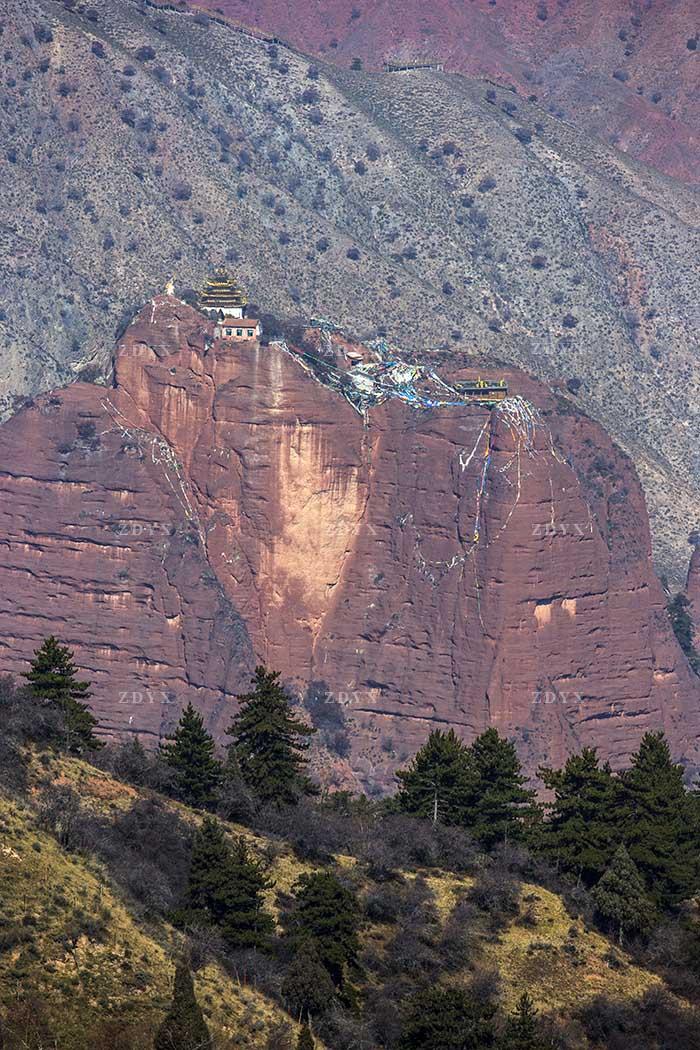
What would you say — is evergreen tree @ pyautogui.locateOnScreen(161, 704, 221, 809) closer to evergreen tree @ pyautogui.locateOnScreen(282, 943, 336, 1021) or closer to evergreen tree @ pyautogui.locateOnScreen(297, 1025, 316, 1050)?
evergreen tree @ pyautogui.locateOnScreen(282, 943, 336, 1021)

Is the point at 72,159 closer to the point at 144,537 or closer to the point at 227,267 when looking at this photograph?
the point at 227,267

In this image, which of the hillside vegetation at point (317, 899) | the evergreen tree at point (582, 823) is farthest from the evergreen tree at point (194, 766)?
the evergreen tree at point (582, 823)

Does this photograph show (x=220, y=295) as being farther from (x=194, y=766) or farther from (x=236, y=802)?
(x=236, y=802)

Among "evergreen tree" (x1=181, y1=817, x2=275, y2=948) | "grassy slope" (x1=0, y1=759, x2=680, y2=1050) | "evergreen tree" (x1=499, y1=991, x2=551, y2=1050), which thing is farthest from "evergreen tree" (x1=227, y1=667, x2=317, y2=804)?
"evergreen tree" (x1=499, y1=991, x2=551, y2=1050)

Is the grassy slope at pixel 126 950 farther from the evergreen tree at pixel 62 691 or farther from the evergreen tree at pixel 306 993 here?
the evergreen tree at pixel 62 691

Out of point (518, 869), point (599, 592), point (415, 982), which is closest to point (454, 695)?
point (599, 592)
